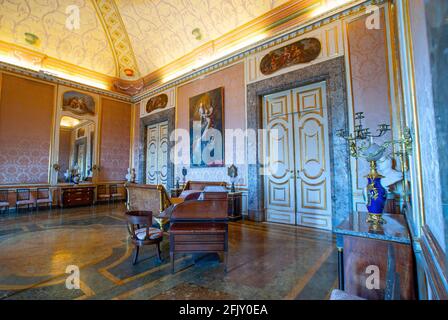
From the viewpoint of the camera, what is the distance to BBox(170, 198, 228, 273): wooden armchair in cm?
264

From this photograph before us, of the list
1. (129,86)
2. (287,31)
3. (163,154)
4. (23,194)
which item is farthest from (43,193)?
(287,31)

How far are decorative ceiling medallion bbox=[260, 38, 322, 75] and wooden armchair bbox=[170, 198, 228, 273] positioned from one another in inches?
159

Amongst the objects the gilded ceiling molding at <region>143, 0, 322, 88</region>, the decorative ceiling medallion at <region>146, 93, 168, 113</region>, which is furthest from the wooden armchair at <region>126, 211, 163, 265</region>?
the decorative ceiling medallion at <region>146, 93, 168, 113</region>

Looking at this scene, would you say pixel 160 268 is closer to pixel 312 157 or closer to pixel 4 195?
pixel 312 157

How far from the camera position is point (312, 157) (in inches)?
198

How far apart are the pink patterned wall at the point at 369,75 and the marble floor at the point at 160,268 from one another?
7.00 ft

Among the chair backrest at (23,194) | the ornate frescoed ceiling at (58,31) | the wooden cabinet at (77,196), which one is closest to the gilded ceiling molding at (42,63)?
the ornate frescoed ceiling at (58,31)

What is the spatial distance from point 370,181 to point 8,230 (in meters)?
6.67

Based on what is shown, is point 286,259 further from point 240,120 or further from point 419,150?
point 240,120

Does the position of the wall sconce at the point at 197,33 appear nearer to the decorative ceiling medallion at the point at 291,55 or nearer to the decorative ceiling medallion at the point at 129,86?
the decorative ceiling medallion at the point at 291,55

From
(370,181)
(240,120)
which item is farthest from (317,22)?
(370,181)

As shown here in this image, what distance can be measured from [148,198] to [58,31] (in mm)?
7532
